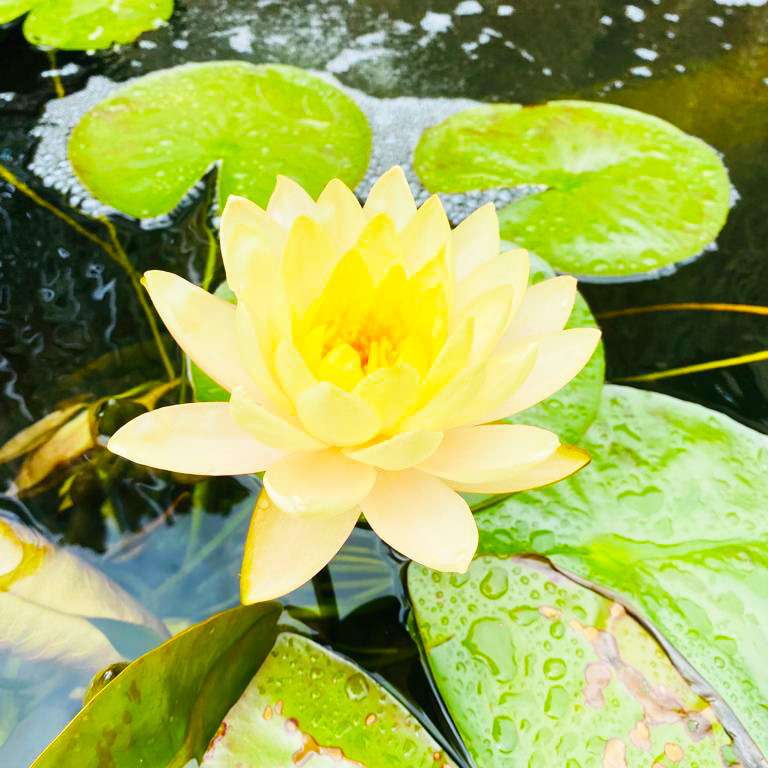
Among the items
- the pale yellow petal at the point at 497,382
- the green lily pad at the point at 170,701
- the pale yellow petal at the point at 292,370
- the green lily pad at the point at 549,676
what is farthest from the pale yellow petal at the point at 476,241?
the green lily pad at the point at 170,701

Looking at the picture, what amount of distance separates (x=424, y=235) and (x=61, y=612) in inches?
25.1

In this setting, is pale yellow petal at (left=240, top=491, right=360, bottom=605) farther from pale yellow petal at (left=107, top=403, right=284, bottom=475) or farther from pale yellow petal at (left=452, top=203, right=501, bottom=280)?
pale yellow petal at (left=452, top=203, right=501, bottom=280)

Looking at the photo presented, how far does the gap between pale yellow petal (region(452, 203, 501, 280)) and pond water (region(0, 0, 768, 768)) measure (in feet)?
1.32

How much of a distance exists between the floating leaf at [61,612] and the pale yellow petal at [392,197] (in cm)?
59

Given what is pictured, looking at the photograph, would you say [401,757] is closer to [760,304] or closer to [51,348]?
[51,348]

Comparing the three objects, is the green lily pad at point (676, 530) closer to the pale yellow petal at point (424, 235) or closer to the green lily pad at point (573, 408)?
the green lily pad at point (573, 408)

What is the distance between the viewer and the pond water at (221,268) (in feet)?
3.09

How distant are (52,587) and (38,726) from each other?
0.16 meters

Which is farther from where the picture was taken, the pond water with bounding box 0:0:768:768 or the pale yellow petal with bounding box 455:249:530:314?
the pond water with bounding box 0:0:768:768

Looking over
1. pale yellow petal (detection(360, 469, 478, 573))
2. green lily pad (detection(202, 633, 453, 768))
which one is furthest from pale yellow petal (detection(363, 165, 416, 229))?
green lily pad (detection(202, 633, 453, 768))

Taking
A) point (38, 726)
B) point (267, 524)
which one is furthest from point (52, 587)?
point (267, 524)

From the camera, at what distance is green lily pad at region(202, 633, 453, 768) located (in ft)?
2.50

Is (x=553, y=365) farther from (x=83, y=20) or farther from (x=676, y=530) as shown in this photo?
(x=83, y=20)

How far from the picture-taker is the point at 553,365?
0.81 meters
